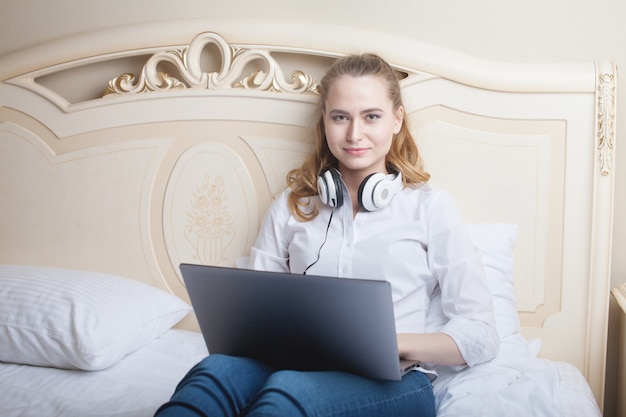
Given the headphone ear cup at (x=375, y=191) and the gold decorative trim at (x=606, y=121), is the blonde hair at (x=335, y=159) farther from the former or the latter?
the gold decorative trim at (x=606, y=121)

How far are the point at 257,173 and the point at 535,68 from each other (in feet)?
2.51

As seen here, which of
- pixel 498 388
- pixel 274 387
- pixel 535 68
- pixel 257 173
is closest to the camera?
pixel 274 387

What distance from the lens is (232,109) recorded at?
1.76 m

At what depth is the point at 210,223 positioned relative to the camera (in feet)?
5.81

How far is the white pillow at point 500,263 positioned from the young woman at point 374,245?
0.19 meters

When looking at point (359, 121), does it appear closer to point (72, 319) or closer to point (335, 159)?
point (335, 159)

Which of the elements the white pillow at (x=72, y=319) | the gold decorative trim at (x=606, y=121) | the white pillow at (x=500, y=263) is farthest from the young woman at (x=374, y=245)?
the gold decorative trim at (x=606, y=121)

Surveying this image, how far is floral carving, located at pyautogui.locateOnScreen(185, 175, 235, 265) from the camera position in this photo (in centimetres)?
176

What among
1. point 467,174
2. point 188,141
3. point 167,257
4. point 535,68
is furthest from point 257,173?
point 535,68

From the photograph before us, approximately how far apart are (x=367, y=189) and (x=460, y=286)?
282 mm

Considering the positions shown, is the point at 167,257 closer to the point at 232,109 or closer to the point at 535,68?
the point at 232,109

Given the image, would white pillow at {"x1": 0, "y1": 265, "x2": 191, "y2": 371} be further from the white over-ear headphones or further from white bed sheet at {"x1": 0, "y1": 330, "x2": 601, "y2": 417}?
the white over-ear headphones

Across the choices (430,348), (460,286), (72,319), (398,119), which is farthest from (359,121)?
(72,319)

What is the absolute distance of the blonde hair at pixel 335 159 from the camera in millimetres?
1491
